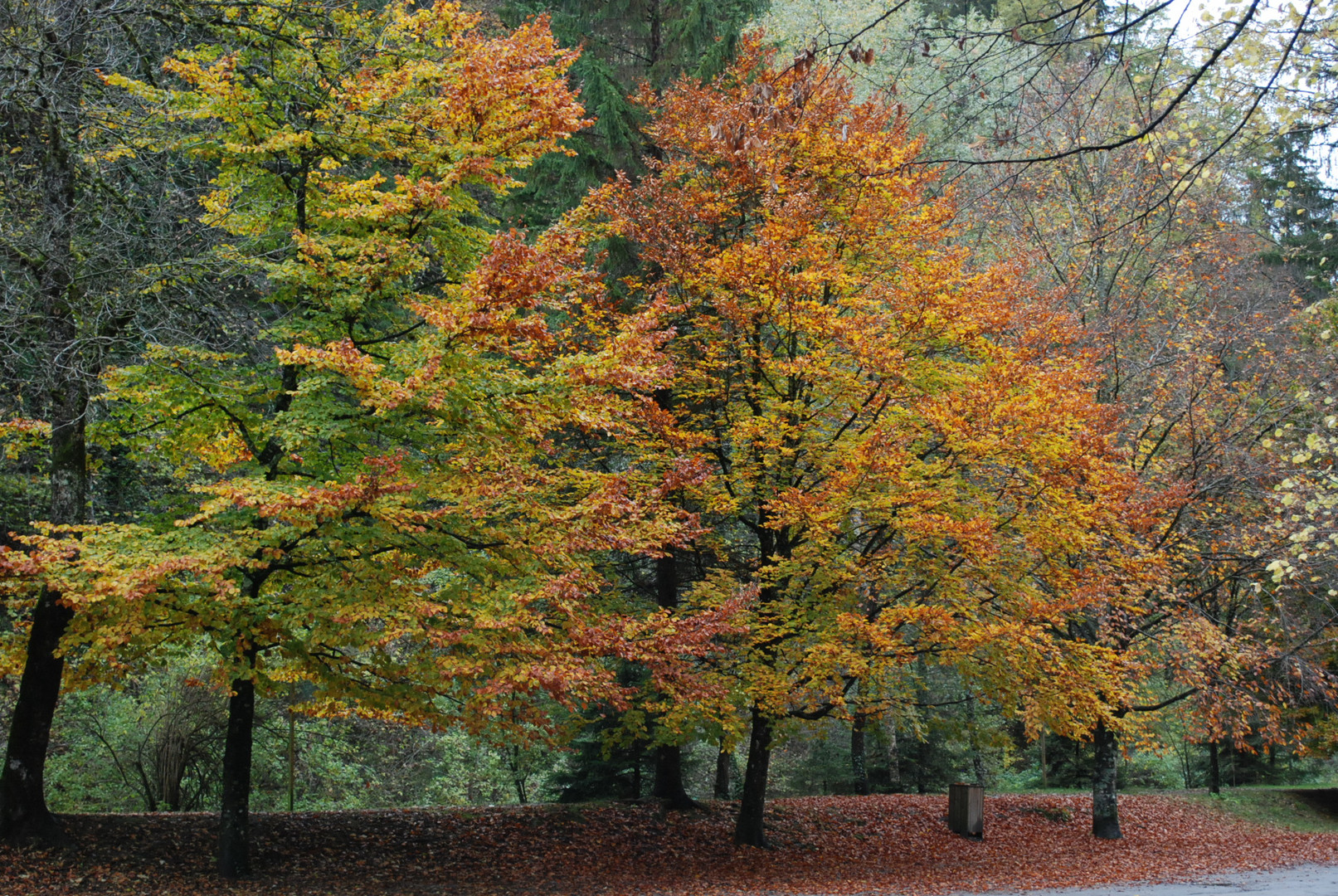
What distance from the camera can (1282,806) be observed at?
2020 cm

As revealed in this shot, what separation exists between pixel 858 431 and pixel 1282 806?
1536 cm

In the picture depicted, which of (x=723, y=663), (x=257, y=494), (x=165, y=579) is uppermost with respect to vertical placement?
(x=257, y=494)

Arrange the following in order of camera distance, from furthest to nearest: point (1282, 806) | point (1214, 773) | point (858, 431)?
point (1214, 773), point (1282, 806), point (858, 431)

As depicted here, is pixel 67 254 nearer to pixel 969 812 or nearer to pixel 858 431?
pixel 858 431

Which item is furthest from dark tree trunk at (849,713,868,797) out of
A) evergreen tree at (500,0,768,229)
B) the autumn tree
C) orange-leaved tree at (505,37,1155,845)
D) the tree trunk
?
the autumn tree

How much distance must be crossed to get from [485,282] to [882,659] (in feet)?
21.5

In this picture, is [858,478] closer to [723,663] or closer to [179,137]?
[723,663]

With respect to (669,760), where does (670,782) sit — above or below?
below

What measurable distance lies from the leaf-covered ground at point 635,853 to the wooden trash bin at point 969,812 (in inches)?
9.6

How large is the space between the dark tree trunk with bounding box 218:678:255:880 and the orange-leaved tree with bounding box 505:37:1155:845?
17.7 ft

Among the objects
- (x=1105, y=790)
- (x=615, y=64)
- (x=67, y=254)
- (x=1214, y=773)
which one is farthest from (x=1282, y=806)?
(x=67, y=254)

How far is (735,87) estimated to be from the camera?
1317cm

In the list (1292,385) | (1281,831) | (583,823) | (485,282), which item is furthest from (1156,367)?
(485,282)

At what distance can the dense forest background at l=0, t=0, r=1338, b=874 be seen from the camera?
8070 mm
